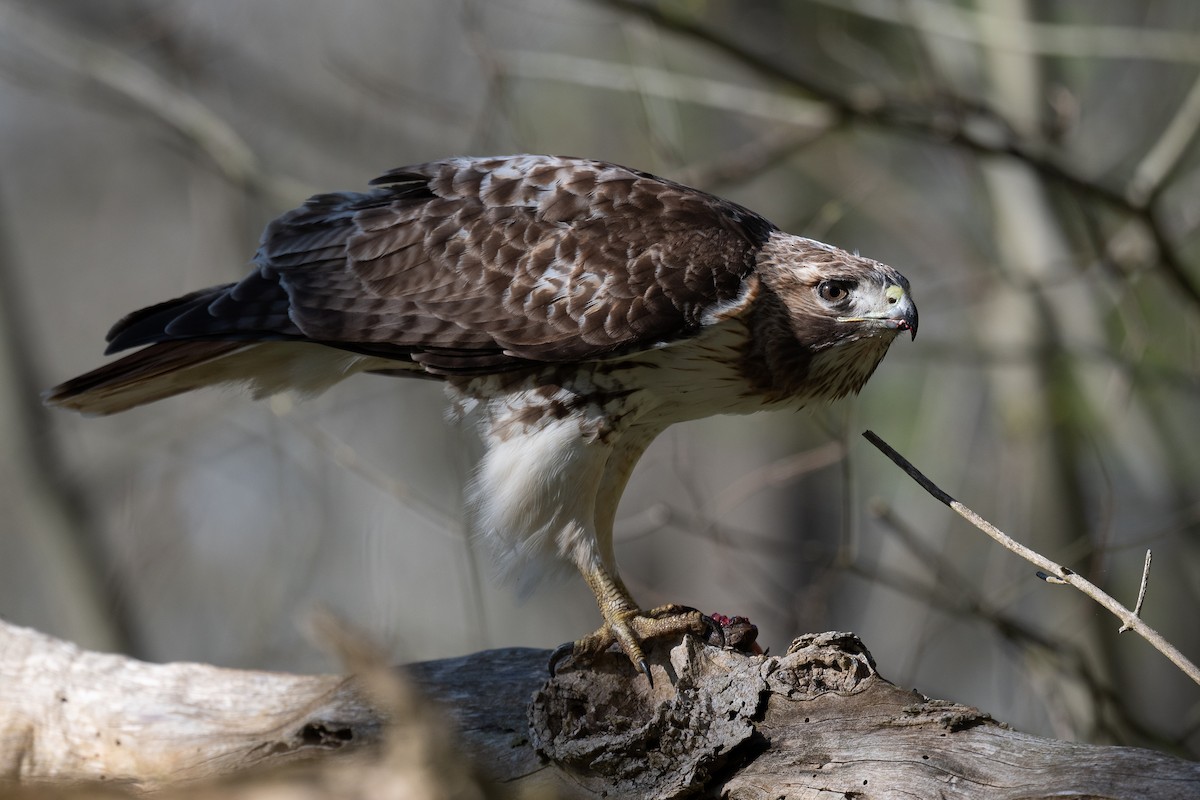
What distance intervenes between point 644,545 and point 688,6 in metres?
7.00

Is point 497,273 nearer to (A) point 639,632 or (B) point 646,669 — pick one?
(A) point 639,632

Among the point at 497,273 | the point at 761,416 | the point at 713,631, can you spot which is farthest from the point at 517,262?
the point at 761,416

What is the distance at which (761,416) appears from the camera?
11.7m

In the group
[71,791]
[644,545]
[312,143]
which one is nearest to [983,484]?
[644,545]

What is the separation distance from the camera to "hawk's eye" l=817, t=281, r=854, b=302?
371cm

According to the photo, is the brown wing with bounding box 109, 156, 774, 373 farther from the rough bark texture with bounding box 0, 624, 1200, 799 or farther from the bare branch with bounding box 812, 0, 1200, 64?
the bare branch with bounding box 812, 0, 1200, 64

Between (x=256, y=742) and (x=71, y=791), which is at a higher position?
(x=71, y=791)

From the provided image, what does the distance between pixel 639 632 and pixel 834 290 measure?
1200mm

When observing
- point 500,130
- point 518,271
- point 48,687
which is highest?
point 500,130

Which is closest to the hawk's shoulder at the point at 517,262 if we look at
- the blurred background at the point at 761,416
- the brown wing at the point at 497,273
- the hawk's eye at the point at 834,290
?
the brown wing at the point at 497,273

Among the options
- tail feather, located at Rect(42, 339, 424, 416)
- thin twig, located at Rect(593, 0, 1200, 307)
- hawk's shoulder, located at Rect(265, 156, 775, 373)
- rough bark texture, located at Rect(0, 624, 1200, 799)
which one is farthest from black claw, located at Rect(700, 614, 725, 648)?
thin twig, located at Rect(593, 0, 1200, 307)

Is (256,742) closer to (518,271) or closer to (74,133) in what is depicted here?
(518,271)

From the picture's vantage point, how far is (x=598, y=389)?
367 cm

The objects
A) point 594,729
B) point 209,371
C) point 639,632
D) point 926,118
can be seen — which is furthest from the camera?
point 926,118
